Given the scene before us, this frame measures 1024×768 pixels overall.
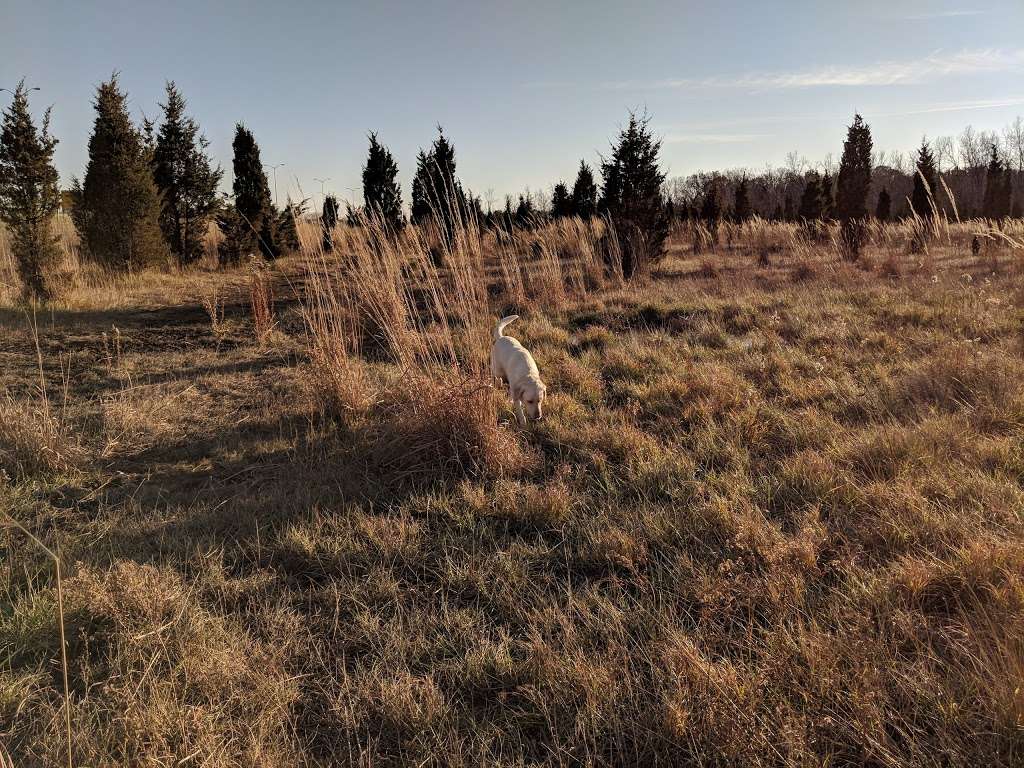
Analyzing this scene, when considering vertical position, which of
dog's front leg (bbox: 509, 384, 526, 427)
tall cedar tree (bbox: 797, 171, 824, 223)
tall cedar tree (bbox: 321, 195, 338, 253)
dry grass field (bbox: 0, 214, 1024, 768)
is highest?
tall cedar tree (bbox: 797, 171, 824, 223)

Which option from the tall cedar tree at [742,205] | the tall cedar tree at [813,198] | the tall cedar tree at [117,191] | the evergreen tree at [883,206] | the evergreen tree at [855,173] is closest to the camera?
the tall cedar tree at [117,191]

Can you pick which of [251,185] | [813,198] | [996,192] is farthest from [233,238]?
[996,192]

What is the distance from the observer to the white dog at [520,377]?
139 inches

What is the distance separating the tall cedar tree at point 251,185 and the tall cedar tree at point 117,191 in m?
1.92

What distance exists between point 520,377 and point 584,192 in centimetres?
1515

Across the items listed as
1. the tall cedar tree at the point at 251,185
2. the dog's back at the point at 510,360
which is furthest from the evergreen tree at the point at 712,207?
the dog's back at the point at 510,360

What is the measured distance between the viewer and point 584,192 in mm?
17266

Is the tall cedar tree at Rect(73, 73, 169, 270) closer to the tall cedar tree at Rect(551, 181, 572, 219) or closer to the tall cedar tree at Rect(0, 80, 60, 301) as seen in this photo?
the tall cedar tree at Rect(0, 80, 60, 301)

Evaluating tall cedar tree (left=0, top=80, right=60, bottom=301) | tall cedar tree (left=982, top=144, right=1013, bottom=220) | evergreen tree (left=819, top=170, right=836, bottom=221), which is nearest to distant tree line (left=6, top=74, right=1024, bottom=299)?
tall cedar tree (left=0, top=80, right=60, bottom=301)

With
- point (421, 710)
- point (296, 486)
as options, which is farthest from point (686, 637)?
point (296, 486)

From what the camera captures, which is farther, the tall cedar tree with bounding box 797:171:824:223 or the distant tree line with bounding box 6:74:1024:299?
the tall cedar tree with bounding box 797:171:824:223

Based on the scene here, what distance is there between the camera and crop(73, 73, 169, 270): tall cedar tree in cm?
922

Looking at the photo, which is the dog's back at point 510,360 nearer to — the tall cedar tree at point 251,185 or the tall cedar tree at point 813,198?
the tall cedar tree at point 251,185

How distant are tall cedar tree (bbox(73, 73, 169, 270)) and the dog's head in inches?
366
